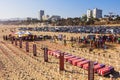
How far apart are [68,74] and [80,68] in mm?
1950

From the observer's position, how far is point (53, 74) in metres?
16.0

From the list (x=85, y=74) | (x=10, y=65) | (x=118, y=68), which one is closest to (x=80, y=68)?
(x=85, y=74)

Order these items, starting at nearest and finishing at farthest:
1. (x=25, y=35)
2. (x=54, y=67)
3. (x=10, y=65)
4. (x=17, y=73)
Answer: (x=17, y=73) < (x=54, y=67) < (x=10, y=65) < (x=25, y=35)

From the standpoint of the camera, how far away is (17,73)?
16828 mm

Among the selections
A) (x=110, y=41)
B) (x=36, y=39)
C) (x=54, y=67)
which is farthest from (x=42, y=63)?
(x=36, y=39)

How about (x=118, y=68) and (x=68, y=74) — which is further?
(x=118, y=68)

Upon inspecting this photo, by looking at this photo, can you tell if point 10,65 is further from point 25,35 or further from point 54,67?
point 25,35

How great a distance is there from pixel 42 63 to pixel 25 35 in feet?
84.4

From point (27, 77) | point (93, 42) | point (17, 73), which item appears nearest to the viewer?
point (27, 77)

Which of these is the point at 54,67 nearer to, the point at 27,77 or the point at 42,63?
the point at 42,63

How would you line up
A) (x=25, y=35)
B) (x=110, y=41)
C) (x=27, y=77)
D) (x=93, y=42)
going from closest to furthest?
1. (x=27, y=77)
2. (x=93, y=42)
3. (x=110, y=41)
4. (x=25, y=35)

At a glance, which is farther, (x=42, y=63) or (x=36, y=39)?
(x=36, y=39)

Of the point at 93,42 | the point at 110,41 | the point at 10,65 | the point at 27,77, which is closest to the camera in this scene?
the point at 27,77

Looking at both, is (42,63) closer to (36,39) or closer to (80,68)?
(80,68)
